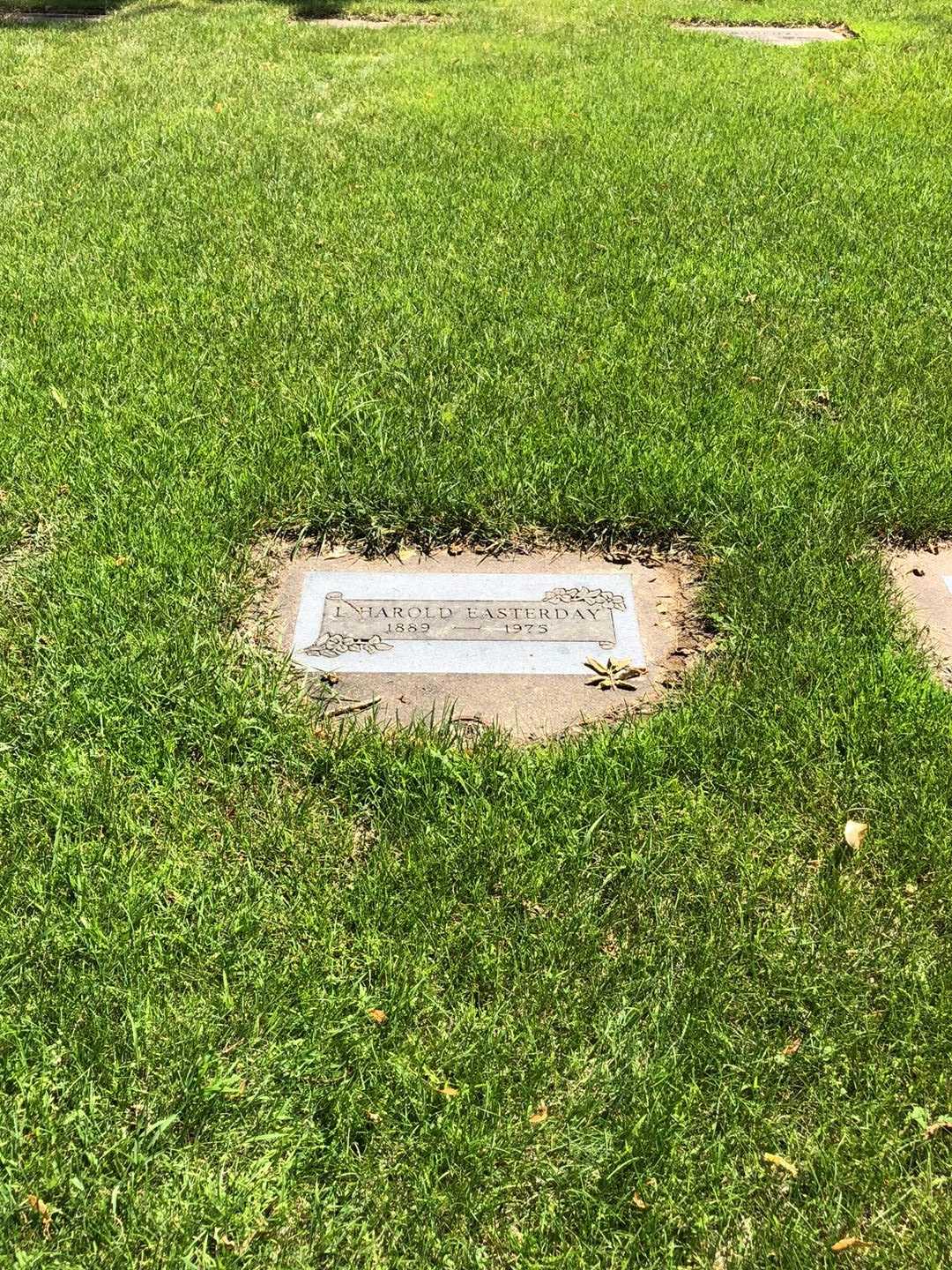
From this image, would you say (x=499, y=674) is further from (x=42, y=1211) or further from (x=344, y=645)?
(x=42, y=1211)

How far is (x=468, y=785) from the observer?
271 cm

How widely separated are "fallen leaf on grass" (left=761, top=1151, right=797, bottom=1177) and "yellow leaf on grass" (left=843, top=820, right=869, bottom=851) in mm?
813

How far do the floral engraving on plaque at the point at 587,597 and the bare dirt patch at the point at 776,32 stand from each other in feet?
28.3

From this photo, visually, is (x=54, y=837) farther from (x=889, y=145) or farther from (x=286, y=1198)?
(x=889, y=145)

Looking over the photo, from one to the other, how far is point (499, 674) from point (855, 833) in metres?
1.07

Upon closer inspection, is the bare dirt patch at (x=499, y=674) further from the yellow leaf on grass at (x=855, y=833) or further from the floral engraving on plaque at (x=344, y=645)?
the yellow leaf on grass at (x=855, y=833)

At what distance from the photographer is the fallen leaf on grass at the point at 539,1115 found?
204 centimetres

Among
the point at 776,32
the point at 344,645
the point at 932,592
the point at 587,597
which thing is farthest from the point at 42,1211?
the point at 776,32

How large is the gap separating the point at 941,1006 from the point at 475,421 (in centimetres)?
270

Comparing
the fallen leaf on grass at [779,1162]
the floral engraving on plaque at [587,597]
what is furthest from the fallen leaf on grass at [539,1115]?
the floral engraving on plaque at [587,597]

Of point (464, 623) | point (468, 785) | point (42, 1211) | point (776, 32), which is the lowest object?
point (42, 1211)

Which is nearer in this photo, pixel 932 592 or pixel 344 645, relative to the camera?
pixel 344 645

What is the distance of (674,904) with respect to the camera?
2424 mm

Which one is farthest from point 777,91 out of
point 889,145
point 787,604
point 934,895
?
point 934,895
